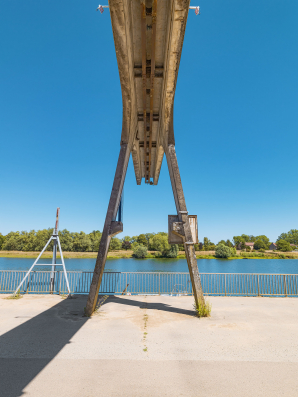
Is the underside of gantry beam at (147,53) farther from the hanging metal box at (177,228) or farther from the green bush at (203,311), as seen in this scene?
the green bush at (203,311)

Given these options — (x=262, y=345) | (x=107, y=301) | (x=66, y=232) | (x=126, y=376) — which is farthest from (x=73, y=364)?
(x=66, y=232)

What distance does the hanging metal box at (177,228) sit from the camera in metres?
9.45

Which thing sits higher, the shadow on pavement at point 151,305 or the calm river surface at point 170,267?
the shadow on pavement at point 151,305

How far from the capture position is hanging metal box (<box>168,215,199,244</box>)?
31.0 ft

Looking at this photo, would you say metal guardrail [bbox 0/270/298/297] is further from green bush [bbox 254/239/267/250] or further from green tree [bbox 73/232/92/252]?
green bush [bbox 254/239/267/250]

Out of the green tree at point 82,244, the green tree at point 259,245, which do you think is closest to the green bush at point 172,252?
the green tree at point 82,244

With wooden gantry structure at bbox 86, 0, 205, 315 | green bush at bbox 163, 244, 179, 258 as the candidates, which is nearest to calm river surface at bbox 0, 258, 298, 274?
green bush at bbox 163, 244, 179, 258

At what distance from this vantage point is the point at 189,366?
462 centimetres

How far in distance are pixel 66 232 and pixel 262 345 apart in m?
86.3

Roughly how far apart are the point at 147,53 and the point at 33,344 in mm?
10268

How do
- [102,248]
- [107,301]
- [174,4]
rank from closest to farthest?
[174,4]
[102,248]
[107,301]

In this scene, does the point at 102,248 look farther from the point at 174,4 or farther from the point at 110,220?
the point at 174,4

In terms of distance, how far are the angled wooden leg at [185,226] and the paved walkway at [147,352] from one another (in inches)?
39.2

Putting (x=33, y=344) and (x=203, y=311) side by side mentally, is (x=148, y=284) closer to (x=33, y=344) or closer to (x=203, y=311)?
(x=203, y=311)
